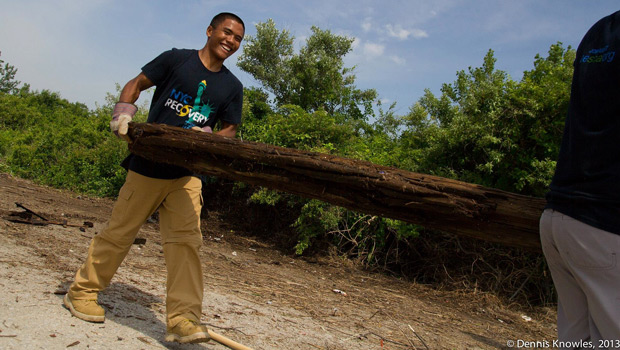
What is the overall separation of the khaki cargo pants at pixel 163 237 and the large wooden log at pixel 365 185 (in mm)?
303

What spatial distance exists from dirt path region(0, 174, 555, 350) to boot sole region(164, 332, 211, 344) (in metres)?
A: 0.06

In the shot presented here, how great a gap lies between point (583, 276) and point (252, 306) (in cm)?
296

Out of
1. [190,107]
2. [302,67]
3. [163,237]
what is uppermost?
[302,67]

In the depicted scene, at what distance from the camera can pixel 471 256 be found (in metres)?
6.33

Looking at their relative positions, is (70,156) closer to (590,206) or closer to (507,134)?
(507,134)

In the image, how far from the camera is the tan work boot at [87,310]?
9.52 ft

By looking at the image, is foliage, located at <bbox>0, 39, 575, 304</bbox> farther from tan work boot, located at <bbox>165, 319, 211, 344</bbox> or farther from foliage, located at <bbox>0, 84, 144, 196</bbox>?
tan work boot, located at <bbox>165, 319, 211, 344</bbox>

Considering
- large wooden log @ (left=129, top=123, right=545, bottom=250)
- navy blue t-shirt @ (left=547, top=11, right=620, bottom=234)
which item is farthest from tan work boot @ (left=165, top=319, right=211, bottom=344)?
navy blue t-shirt @ (left=547, top=11, right=620, bottom=234)

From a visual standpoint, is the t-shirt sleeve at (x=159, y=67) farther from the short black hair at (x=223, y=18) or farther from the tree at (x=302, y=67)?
the tree at (x=302, y=67)

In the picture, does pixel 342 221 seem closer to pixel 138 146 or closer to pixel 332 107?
pixel 138 146

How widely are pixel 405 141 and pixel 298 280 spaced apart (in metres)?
3.85

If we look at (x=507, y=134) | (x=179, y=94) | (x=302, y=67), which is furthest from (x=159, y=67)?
(x=302, y=67)

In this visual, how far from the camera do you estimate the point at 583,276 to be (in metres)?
1.71

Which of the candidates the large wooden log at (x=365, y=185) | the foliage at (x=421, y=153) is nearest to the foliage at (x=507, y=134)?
the foliage at (x=421, y=153)
